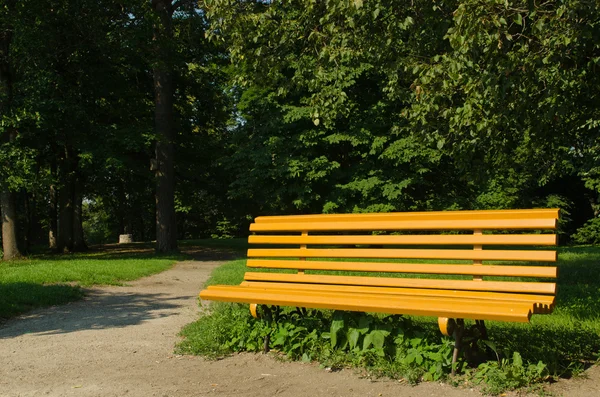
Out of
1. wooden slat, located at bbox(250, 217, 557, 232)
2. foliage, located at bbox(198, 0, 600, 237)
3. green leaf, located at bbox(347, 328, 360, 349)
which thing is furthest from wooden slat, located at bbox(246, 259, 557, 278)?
foliage, located at bbox(198, 0, 600, 237)

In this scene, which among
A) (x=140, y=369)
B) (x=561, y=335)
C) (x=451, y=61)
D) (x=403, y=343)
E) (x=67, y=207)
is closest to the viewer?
(x=403, y=343)

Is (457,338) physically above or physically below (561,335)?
above

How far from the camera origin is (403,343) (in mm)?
4672

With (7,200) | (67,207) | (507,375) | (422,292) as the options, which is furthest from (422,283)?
(67,207)

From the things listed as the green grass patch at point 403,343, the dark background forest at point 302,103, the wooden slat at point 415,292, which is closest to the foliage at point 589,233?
the dark background forest at point 302,103

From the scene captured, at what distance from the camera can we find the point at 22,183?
52.5ft

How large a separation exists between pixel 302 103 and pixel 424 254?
17.8m

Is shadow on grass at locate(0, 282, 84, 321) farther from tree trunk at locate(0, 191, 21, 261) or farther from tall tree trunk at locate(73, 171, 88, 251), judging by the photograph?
tall tree trunk at locate(73, 171, 88, 251)

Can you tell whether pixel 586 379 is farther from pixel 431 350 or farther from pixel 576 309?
pixel 576 309

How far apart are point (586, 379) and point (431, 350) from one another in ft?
3.32

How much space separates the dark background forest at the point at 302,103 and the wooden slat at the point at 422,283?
7.80 feet

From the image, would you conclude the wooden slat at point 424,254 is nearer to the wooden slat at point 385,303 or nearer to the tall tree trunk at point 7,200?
the wooden slat at point 385,303

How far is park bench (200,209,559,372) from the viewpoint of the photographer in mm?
4094

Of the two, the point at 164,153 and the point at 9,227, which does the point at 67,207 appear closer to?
the point at 9,227
